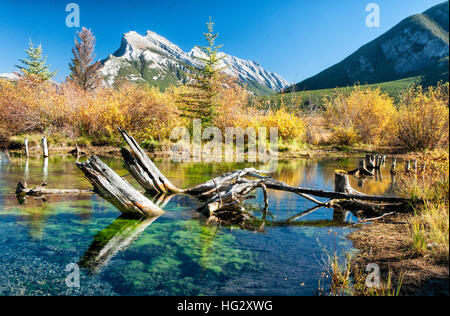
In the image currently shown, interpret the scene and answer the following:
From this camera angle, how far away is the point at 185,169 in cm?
1395

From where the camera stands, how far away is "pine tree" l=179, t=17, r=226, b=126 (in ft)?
74.2

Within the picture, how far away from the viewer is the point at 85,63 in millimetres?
41125

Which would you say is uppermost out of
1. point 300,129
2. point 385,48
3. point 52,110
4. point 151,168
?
point 385,48

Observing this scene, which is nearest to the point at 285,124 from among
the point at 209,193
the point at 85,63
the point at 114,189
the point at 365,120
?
the point at 365,120

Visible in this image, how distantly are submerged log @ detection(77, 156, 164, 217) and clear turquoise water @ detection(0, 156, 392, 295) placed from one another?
0.38 m

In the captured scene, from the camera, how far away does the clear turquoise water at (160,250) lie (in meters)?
3.56

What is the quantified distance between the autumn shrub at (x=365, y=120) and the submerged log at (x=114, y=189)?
21628 millimetres

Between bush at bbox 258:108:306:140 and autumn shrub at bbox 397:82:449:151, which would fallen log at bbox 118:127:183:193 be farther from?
bush at bbox 258:108:306:140

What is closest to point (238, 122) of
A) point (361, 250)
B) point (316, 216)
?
point (316, 216)

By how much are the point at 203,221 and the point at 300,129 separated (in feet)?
60.7

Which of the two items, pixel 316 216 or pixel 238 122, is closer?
pixel 316 216

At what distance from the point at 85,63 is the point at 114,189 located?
42467mm

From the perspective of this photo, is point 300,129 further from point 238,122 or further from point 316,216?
point 316,216

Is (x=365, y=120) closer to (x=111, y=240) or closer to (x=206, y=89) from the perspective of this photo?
(x=206, y=89)
